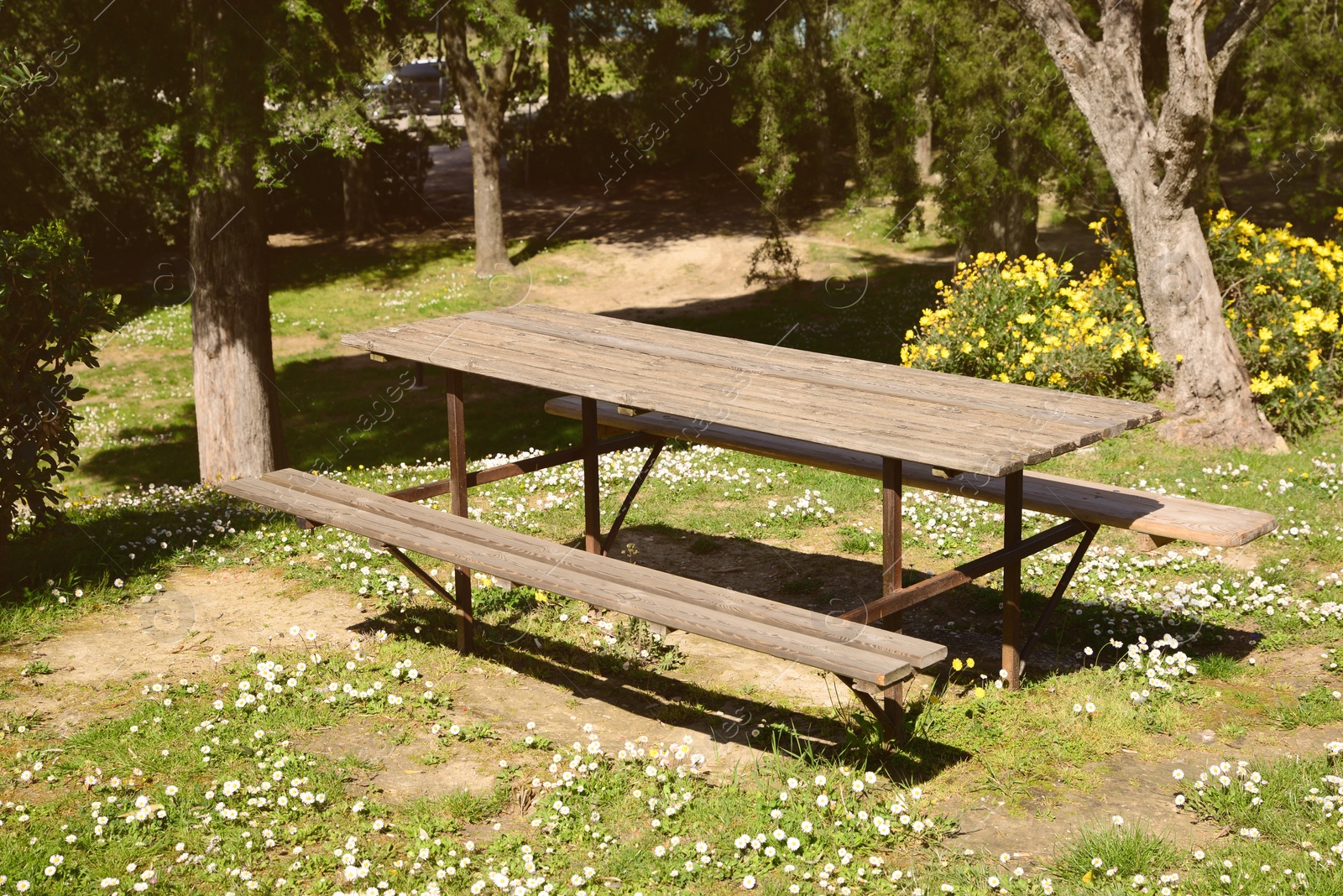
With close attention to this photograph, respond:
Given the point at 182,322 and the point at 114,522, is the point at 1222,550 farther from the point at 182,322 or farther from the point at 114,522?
the point at 182,322

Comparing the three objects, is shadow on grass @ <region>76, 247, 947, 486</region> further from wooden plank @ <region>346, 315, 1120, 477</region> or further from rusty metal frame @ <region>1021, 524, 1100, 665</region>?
rusty metal frame @ <region>1021, 524, 1100, 665</region>

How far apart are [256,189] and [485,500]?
439 cm

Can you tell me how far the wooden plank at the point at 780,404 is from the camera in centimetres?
472

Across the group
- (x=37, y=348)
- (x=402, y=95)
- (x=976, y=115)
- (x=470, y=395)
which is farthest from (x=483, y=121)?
(x=37, y=348)

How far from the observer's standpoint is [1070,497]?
5965 mm

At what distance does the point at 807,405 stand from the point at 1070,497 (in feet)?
5.06

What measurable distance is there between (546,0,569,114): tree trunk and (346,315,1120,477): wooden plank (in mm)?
17582

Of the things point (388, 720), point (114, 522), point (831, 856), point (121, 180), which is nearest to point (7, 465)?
point (114, 522)

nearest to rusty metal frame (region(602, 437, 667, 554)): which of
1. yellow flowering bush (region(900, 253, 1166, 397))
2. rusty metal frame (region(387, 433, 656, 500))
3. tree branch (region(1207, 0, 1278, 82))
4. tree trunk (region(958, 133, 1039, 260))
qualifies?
rusty metal frame (region(387, 433, 656, 500))

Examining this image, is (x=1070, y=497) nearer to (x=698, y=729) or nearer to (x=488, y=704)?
(x=698, y=729)

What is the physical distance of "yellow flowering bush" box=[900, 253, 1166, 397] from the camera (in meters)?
10.8

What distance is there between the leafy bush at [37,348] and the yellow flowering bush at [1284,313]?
8.93 metres

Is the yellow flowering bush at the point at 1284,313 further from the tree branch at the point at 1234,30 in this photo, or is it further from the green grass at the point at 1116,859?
the green grass at the point at 1116,859

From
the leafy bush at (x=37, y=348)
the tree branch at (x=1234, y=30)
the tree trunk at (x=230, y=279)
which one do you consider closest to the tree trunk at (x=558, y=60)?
the tree trunk at (x=230, y=279)
